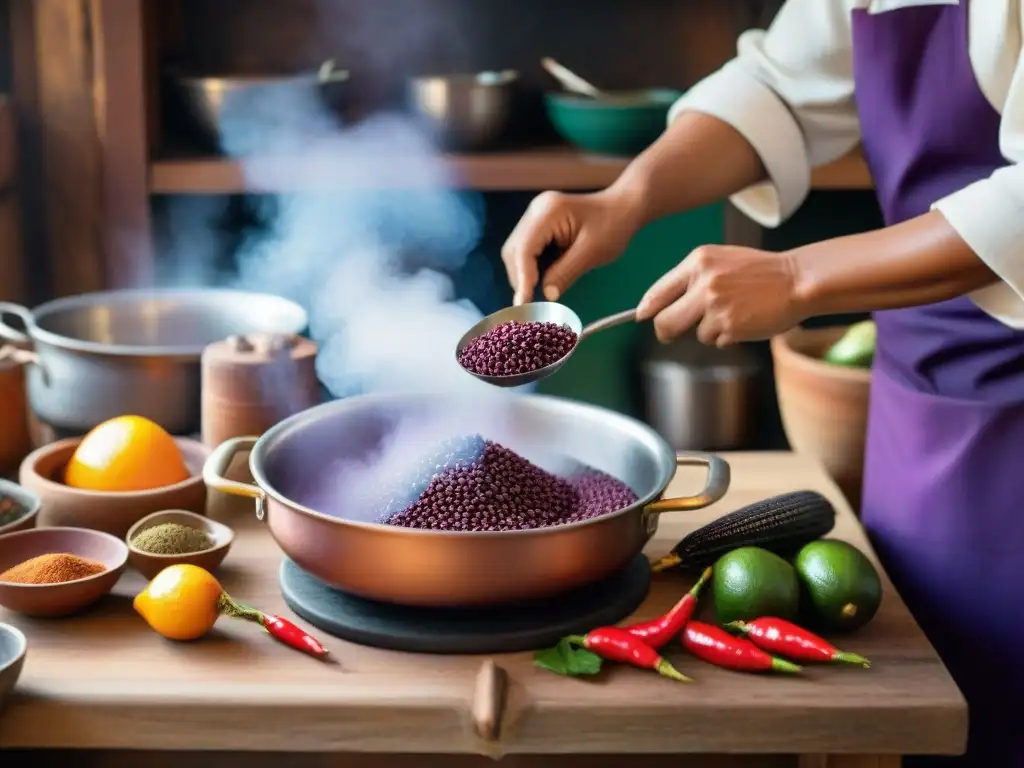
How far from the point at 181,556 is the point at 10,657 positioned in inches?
9.4

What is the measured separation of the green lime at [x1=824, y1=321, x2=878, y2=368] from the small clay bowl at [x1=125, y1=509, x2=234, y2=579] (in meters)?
1.11

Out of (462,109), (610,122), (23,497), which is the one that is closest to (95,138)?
(462,109)

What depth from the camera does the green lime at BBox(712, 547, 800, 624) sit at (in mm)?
1353

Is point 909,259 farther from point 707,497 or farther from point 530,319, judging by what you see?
point 530,319

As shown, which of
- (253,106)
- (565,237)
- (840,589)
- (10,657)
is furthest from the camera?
(253,106)

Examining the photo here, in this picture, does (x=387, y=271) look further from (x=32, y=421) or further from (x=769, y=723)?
(x=769, y=723)

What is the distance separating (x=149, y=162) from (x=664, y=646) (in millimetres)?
1511

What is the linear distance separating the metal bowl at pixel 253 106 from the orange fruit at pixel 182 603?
1.24 m

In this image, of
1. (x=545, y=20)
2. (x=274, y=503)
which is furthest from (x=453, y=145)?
(x=274, y=503)

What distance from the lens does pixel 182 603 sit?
4.39ft

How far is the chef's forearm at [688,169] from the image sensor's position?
176 cm

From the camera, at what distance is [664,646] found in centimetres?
135

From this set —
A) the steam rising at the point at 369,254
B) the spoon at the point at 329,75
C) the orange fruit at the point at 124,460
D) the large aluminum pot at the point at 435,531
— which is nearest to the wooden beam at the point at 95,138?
the steam rising at the point at 369,254

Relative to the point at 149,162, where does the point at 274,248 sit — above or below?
below
